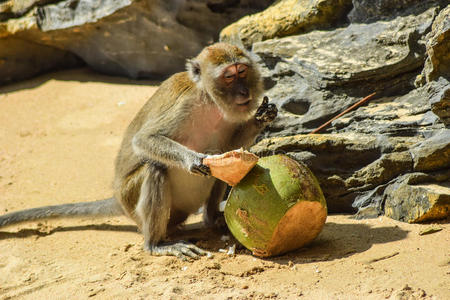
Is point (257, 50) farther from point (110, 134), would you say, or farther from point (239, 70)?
point (110, 134)

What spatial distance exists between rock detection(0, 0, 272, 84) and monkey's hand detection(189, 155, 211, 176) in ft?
19.4

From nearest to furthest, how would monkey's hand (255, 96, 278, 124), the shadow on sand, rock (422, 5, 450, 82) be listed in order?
rock (422, 5, 450, 82)
monkey's hand (255, 96, 278, 124)
the shadow on sand

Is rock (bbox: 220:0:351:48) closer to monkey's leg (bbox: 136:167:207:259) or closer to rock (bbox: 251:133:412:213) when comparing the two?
rock (bbox: 251:133:412:213)

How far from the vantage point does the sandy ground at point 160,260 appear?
3.89 m

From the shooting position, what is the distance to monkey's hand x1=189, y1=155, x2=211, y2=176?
475 cm

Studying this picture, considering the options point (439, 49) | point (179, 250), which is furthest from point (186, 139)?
point (439, 49)

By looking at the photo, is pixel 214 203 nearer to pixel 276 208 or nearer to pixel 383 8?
pixel 276 208

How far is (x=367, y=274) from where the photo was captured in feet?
13.0

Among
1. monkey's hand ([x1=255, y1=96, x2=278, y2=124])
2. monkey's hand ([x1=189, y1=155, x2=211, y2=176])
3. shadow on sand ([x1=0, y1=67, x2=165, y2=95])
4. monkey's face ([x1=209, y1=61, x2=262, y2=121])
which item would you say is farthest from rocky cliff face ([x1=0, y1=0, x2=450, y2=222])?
shadow on sand ([x1=0, y1=67, x2=165, y2=95])

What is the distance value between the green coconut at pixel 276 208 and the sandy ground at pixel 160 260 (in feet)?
0.62

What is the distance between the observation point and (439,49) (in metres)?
4.75

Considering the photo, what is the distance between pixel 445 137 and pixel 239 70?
2.12 meters

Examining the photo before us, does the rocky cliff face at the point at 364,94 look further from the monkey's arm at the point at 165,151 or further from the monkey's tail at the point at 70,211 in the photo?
the monkey's tail at the point at 70,211

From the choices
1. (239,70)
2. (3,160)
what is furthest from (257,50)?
(3,160)
